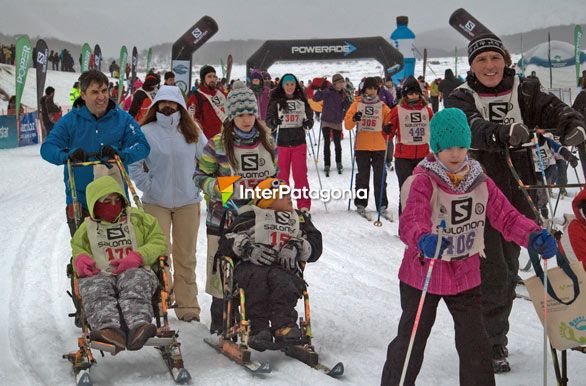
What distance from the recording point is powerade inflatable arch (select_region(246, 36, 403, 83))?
1981 centimetres

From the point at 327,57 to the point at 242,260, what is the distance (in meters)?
16.1

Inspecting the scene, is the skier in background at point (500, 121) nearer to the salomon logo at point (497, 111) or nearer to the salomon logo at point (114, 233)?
the salomon logo at point (497, 111)

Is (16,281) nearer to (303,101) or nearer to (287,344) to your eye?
(287,344)

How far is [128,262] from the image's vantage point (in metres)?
4.74

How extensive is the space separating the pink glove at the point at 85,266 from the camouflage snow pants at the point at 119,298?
32 mm

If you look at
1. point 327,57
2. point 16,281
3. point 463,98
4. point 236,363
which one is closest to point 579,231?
point 463,98

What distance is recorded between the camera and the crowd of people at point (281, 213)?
367 cm

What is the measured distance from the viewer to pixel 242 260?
4.90 m

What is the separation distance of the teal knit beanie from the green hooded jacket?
2117 mm

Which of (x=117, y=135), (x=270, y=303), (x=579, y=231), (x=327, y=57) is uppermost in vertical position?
(x=327, y=57)

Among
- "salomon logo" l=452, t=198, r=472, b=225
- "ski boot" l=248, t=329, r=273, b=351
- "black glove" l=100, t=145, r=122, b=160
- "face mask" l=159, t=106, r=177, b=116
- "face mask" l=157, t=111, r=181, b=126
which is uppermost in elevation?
"face mask" l=159, t=106, r=177, b=116

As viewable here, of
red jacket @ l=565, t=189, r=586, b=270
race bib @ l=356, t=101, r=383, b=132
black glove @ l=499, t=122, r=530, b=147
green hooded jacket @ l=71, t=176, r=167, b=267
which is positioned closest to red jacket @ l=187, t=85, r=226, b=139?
race bib @ l=356, t=101, r=383, b=132

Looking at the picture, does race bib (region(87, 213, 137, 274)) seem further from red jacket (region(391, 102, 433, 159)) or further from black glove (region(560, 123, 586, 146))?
red jacket (region(391, 102, 433, 159))

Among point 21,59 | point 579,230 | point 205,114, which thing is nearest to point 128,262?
point 579,230
